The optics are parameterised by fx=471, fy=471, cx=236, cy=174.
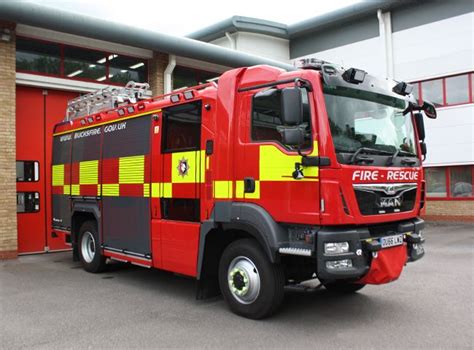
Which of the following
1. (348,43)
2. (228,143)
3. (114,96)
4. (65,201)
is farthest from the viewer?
(348,43)

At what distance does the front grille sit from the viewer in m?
5.03

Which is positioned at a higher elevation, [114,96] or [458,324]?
[114,96]

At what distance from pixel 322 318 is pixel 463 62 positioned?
13335mm

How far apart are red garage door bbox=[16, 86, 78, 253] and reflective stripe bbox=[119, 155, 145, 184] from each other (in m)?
3.92

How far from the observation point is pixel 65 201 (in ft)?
30.6

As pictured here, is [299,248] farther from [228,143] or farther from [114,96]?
[114,96]

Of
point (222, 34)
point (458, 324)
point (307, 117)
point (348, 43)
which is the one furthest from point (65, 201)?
point (348, 43)

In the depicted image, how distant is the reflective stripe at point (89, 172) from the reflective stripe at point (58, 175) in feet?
2.92

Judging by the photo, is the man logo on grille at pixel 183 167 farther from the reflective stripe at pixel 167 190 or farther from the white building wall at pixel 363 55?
the white building wall at pixel 363 55

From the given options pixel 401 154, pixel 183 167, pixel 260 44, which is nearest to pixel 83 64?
pixel 183 167

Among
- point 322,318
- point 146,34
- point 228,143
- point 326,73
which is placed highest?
point 146,34

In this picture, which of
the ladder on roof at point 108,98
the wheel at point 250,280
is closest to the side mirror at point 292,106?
the wheel at point 250,280

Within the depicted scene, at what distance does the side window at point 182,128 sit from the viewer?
630 centimetres

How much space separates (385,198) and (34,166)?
8275 millimetres
